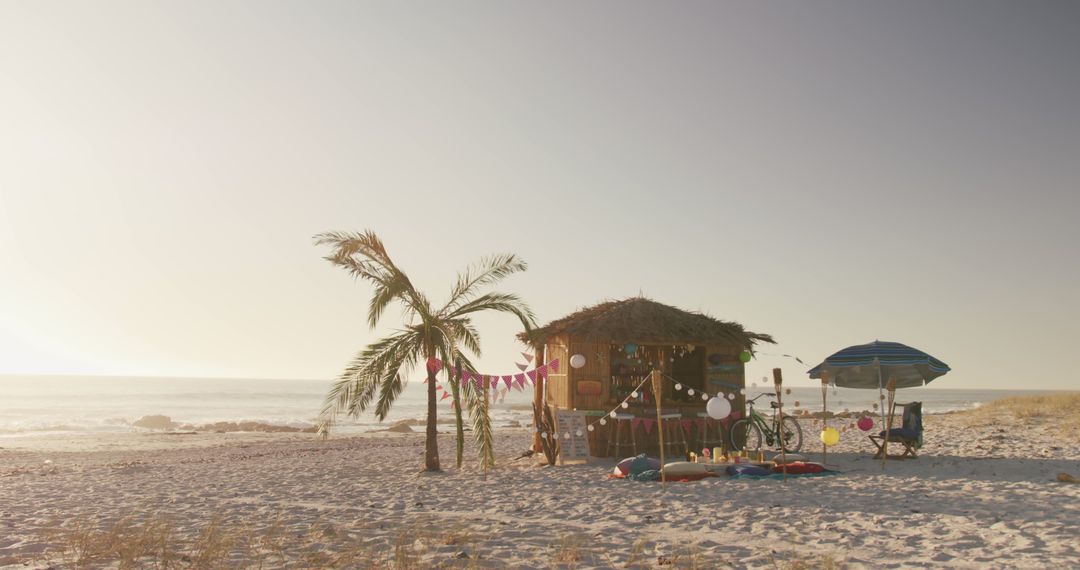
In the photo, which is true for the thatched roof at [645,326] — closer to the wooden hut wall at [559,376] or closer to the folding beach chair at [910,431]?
the wooden hut wall at [559,376]

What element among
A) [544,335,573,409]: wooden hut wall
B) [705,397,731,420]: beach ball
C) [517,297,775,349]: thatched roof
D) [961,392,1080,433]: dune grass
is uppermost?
[517,297,775,349]: thatched roof

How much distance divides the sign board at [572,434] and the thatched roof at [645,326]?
159 cm

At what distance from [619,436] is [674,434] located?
3.80 feet

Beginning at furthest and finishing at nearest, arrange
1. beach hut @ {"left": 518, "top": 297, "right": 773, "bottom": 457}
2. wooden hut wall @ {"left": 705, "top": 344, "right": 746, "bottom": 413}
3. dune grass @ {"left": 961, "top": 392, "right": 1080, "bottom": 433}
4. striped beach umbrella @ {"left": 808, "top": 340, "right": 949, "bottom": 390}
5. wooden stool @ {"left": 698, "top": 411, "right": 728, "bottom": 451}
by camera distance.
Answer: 1. dune grass @ {"left": 961, "top": 392, "right": 1080, "bottom": 433}
2. wooden hut wall @ {"left": 705, "top": 344, "right": 746, "bottom": 413}
3. wooden stool @ {"left": 698, "top": 411, "right": 728, "bottom": 451}
4. beach hut @ {"left": 518, "top": 297, "right": 773, "bottom": 457}
5. striped beach umbrella @ {"left": 808, "top": 340, "right": 949, "bottom": 390}

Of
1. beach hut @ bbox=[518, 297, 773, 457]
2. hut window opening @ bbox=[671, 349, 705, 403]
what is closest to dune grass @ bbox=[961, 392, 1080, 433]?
hut window opening @ bbox=[671, 349, 705, 403]

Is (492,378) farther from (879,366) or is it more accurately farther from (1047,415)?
(1047,415)

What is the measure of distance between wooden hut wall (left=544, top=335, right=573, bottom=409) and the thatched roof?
273 mm

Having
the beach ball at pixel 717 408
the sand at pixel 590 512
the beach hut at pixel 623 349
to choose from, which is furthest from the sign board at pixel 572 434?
the beach ball at pixel 717 408

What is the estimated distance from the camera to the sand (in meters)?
6.36

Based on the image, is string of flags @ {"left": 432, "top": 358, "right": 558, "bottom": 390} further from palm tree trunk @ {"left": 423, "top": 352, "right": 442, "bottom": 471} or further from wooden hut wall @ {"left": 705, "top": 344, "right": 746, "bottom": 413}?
wooden hut wall @ {"left": 705, "top": 344, "right": 746, "bottom": 413}

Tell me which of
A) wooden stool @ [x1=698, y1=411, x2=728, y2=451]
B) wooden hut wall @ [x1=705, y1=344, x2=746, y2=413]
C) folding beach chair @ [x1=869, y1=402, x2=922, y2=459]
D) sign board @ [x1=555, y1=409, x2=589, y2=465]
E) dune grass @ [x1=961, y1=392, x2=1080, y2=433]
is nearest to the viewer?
folding beach chair @ [x1=869, y1=402, x2=922, y2=459]

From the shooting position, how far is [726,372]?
49.5 feet

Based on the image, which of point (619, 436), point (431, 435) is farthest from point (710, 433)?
point (431, 435)

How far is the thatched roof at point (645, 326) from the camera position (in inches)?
553
